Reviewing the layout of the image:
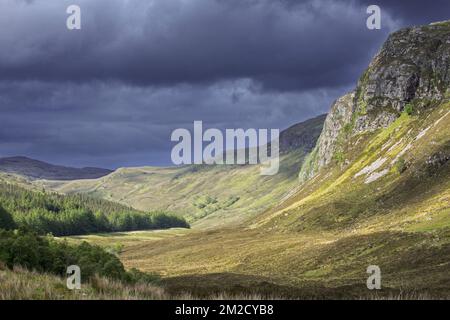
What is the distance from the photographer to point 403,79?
566ft

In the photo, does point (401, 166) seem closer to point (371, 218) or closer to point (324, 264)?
point (371, 218)

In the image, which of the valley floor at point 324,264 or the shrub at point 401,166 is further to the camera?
the shrub at point 401,166

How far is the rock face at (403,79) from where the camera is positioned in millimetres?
164625

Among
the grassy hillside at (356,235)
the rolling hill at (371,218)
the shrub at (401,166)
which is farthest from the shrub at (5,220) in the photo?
the shrub at (401,166)

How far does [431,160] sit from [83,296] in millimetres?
114824

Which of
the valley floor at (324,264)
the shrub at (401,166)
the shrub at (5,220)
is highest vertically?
the shrub at (401,166)

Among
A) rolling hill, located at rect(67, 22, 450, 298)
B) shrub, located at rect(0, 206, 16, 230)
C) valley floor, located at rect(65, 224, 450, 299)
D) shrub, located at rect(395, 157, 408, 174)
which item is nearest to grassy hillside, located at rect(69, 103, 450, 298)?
shrub, located at rect(395, 157, 408, 174)

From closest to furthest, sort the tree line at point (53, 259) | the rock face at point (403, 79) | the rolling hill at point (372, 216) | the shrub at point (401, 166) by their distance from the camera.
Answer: the tree line at point (53, 259), the rolling hill at point (372, 216), the shrub at point (401, 166), the rock face at point (403, 79)

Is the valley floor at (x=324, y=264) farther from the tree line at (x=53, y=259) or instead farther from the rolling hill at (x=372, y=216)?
the tree line at (x=53, y=259)

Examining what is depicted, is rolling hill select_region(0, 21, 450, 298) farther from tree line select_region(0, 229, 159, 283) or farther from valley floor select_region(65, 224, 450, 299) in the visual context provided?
tree line select_region(0, 229, 159, 283)

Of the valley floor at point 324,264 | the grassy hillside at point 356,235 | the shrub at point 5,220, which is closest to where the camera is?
the valley floor at point 324,264
